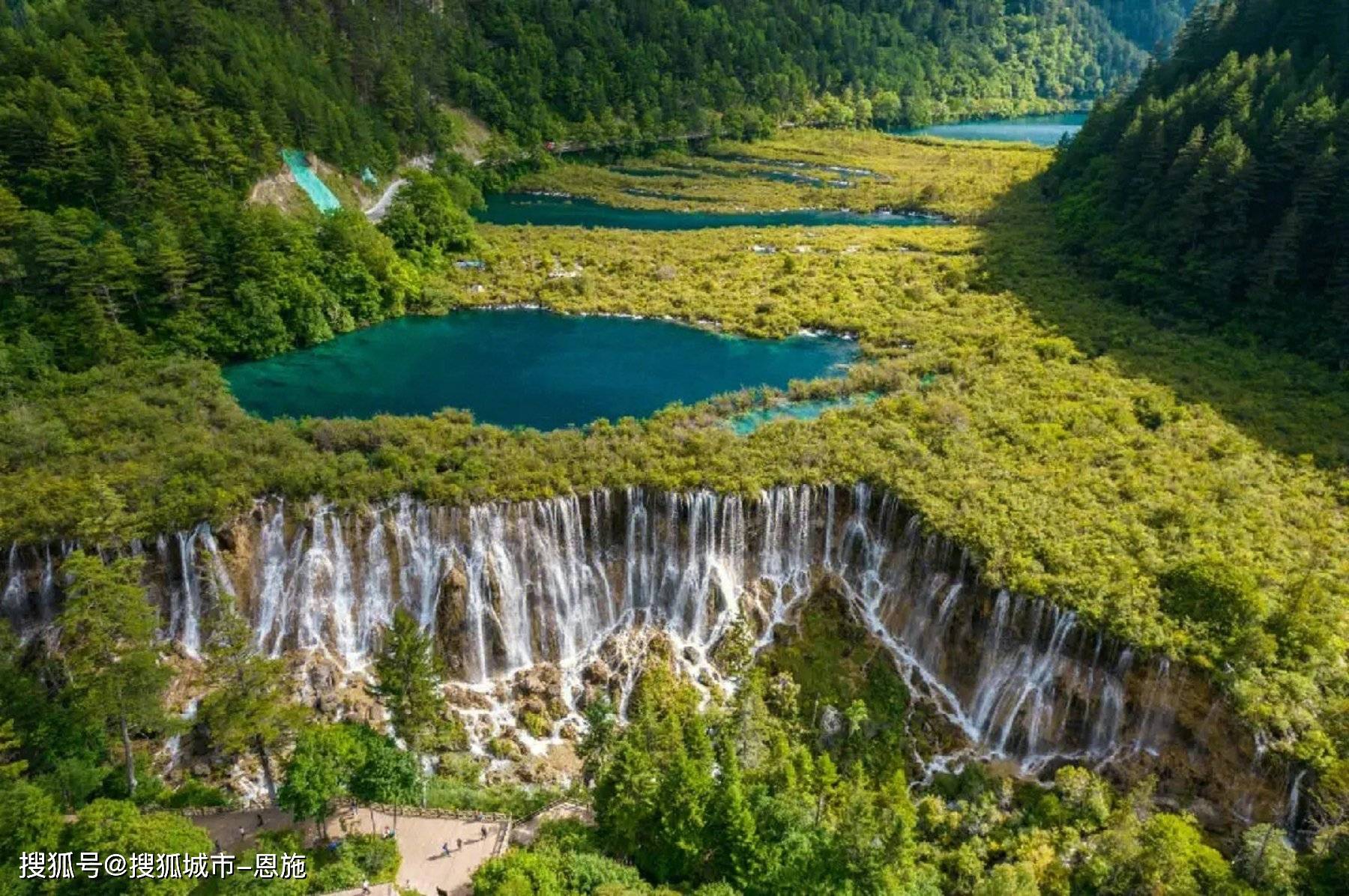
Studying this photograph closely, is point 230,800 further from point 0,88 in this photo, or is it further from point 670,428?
point 0,88

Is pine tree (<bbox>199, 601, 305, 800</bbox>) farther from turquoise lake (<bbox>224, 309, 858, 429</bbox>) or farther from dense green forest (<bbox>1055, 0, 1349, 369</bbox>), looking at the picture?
dense green forest (<bbox>1055, 0, 1349, 369</bbox>)

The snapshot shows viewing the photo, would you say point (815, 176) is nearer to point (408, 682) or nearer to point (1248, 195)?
point (1248, 195)

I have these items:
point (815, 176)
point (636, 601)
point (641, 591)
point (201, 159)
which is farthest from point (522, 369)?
point (815, 176)

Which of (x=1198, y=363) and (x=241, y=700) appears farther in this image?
(x=1198, y=363)

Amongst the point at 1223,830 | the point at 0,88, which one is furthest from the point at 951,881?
the point at 0,88

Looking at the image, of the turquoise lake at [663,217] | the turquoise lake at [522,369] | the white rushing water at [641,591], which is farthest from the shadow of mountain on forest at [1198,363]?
the turquoise lake at [663,217]
